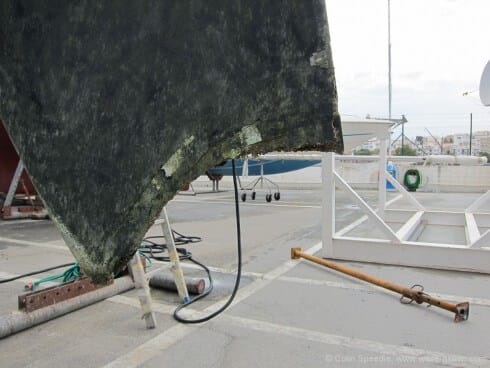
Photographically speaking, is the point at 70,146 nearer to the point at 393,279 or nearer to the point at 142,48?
the point at 142,48

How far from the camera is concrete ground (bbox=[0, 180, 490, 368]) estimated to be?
3.00m

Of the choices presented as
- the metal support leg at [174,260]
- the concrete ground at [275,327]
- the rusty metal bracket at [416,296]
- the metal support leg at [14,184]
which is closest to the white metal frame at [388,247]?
the concrete ground at [275,327]

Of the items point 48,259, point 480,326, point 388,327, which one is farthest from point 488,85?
point 48,259

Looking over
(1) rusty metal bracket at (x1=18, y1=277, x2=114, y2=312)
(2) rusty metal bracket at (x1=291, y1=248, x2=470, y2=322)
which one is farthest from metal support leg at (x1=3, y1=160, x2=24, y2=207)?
(2) rusty metal bracket at (x1=291, y1=248, x2=470, y2=322)

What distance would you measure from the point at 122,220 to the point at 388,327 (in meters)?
3.10

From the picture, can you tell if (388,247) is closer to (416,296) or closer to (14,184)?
(416,296)

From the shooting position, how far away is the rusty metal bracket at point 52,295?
11.7 feet

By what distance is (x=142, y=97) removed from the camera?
0.94m

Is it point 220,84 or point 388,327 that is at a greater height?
point 220,84

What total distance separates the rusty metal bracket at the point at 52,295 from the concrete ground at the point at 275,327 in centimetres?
17

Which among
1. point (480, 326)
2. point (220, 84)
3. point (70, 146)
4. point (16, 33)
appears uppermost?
point (16, 33)

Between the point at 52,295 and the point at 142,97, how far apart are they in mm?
3372

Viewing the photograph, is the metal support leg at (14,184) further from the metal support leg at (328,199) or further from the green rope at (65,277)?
the metal support leg at (328,199)

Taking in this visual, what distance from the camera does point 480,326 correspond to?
11.5 feet
